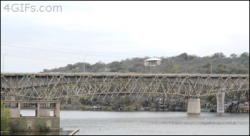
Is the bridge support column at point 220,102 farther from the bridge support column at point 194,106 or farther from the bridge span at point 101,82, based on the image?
the bridge support column at point 194,106

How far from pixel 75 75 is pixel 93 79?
5.64m

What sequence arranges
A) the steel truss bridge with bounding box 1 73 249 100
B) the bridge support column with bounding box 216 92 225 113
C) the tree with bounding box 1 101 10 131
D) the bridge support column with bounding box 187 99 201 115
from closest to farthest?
the tree with bounding box 1 101 10 131
the steel truss bridge with bounding box 1 73 249 100
the bridge support column with bounding box 187 99 201 115
the bridge support column with bounding box 216 92 225 113

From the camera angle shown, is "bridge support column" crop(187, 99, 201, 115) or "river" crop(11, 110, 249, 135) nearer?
"river" crop(11, 110, 249, 135)

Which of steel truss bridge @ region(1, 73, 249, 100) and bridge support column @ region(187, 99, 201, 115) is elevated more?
steel truss bridge @ region(1, 73, 249, 100)

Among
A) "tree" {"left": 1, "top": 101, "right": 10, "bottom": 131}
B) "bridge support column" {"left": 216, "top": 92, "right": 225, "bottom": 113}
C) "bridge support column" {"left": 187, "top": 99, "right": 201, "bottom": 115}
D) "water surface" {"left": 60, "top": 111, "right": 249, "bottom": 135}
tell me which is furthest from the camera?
"bridge support column" {"left": 216, "top": 92, "right": 225, "bottom": 113}

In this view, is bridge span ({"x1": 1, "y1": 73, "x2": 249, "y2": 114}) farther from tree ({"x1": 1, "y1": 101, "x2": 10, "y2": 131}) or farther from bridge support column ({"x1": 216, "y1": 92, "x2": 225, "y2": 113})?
tree ({"x1": 1, "y1": 101, "x2": 10, "y2": 131})

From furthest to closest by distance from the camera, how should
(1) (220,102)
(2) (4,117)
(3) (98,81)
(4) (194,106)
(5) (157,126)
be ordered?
(1) (220,102) → (4) (194,106) → (3) (98,81) → (5) (157,126) → (2) (4,117)

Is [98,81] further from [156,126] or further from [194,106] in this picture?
[156,126]

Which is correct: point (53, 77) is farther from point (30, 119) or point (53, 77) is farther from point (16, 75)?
point (30, 119)

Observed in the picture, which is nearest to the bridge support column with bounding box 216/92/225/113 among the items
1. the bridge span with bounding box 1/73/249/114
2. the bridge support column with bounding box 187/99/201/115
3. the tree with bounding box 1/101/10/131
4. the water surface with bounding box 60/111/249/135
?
the bridge span with bounding box 1/73/249/114

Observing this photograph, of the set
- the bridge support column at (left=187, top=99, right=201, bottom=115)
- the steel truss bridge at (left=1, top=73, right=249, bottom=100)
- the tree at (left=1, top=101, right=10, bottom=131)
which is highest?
the steel truss bridge at (left=1, top=73, right=249, bottom=100)

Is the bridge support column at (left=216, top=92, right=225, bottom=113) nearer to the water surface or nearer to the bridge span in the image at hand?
the bridge span

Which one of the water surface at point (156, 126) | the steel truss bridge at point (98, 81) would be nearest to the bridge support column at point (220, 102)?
→ the steel truss bridge at point (98, 81)

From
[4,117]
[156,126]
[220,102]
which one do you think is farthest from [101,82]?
[4,117]
